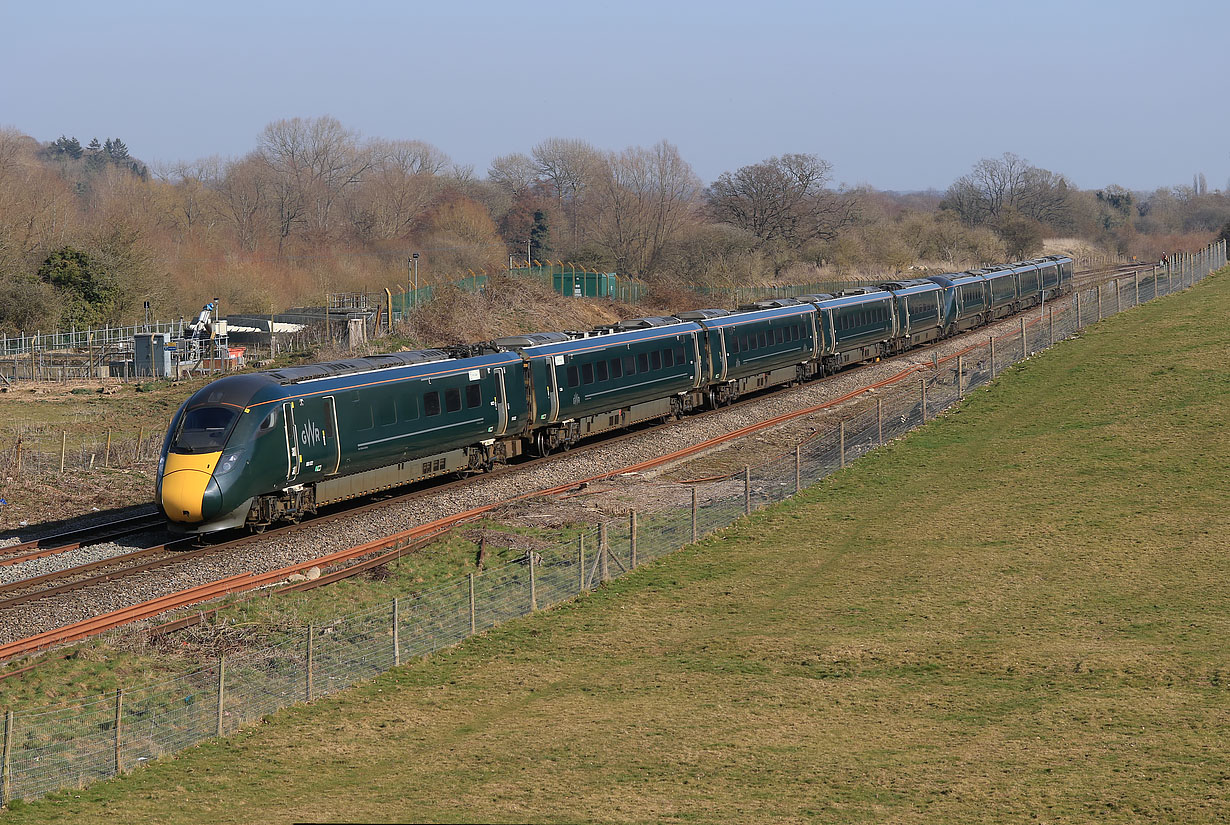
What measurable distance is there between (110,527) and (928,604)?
63.6 ft

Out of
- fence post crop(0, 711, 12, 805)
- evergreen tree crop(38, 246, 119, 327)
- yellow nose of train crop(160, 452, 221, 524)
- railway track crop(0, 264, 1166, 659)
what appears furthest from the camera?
evergreen tree crop(38, 246, 119, 327)

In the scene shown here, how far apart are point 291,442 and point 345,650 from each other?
883 cm

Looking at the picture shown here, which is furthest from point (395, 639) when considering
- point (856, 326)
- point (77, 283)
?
point (77, 283)

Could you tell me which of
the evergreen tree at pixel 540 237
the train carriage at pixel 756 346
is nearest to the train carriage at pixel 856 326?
the train carriage at pixel 756 346

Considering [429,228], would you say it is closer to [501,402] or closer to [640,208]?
[640,208]

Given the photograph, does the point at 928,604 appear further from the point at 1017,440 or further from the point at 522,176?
the point at 522,176

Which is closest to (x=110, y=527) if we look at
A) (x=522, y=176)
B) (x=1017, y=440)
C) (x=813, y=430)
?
(x=813, y=430)

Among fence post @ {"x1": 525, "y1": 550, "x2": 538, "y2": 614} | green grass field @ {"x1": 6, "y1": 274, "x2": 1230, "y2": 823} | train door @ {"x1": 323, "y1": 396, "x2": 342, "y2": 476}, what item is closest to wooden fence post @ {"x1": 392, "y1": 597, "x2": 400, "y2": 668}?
green grass field @ {"x1": 6, "y1": 274, "x2": 1230, "y2": 823}

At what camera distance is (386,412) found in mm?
30094

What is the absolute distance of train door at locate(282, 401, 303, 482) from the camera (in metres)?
27.0

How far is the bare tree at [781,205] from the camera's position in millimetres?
135250

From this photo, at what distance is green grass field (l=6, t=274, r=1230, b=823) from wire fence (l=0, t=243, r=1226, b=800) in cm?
56

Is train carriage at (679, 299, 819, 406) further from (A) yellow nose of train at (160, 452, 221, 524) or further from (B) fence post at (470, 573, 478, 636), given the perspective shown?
(B) fence post at (470, 573, 478, 636)

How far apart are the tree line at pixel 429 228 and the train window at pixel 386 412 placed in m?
54.2
